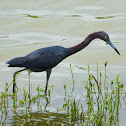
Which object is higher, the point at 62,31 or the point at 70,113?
the point at 62,31

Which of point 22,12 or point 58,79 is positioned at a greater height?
point 22,12

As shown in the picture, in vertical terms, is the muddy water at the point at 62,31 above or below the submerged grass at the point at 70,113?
above

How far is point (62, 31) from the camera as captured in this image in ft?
39.0

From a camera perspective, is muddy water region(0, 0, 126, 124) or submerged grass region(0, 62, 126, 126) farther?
muddy water region(0, 0, 126, 124)

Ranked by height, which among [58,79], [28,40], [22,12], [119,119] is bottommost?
[119,119]

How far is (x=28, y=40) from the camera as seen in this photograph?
11180 mm

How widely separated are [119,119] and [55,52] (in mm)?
1903

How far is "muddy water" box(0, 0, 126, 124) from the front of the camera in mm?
8531

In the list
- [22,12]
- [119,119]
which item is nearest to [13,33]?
[22,12]

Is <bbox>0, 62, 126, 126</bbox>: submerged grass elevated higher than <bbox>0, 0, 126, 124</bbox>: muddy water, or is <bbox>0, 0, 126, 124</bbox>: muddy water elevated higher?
<bbox>0, 0, 126, 124</bbox>: muddy water

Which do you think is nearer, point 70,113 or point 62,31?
point 70,113

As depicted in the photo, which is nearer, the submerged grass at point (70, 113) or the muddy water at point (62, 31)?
the submerged grass at point (70, 113)

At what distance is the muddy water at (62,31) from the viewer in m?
8.53

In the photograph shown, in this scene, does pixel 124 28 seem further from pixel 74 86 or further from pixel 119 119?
pixel 119 119
